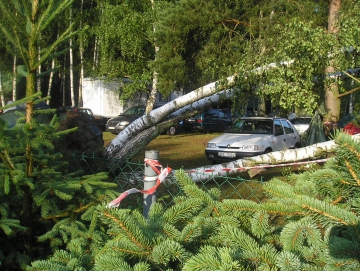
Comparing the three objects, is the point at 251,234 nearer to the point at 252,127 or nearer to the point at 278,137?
the point at 278,137

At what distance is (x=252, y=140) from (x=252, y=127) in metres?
1.14

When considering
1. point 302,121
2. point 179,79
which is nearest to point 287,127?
point 179,79

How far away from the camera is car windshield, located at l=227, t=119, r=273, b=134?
40.0 feet

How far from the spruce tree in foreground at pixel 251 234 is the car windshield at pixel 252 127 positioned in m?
10.00

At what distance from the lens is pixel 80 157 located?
514 cm

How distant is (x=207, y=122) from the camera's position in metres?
25.3

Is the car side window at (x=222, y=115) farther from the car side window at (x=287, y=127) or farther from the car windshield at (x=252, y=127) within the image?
the car windshield at (x=252, y=127)

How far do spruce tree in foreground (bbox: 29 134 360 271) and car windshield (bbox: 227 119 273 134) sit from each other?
10.00 m

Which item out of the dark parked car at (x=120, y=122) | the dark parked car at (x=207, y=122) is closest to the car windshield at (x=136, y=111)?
the dark parked car at (x=120, y=122)

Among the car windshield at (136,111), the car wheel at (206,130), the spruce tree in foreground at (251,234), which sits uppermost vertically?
the car windshield at (136,111)

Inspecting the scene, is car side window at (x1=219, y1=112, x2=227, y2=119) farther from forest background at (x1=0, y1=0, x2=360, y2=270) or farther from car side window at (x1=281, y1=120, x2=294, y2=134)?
car side window at (x1=281, y1=120, x2=294, y2=134)

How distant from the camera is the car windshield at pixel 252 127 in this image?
12.2 m

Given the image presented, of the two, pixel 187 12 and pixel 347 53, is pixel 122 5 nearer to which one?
pixel 187 12

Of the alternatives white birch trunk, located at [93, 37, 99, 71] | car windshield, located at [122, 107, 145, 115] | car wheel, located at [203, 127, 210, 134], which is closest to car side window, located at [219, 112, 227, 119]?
car wheel, located at [203, 127, 210, 134]
